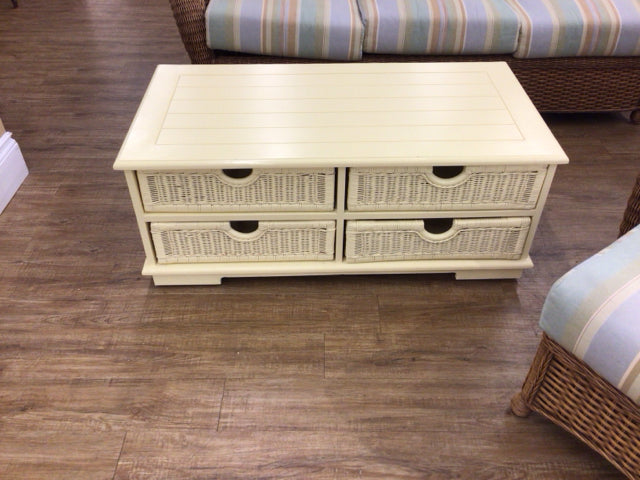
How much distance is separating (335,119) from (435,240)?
0.40m

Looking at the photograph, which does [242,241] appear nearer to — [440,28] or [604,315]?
[604,315]

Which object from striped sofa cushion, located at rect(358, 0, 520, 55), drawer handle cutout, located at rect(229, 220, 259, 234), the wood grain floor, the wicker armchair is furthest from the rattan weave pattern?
striped sofa cushion, located at rect(358, 0, 520, 55)

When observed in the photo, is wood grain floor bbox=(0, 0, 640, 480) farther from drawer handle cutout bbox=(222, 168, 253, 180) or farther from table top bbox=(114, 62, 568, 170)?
table top bbox=(114, 62, 568, 170)

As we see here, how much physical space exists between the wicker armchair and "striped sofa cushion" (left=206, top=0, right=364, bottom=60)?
4.25 feet

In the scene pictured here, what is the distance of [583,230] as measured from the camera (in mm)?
1716

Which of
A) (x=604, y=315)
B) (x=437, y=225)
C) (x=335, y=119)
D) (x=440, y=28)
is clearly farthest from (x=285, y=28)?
(x=604, y=315)

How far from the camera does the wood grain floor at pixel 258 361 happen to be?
116 cm

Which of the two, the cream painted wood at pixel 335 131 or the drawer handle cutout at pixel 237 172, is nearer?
the cream painted wood at pixel 335 131

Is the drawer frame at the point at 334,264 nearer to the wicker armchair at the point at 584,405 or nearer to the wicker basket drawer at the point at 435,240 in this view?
the wicker basket drawer at the point at 435,240

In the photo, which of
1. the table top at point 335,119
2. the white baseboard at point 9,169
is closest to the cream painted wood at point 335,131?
the table top at point 335,119

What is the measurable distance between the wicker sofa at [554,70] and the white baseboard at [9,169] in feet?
2.25

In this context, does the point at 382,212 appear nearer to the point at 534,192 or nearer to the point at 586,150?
the point at 534,192

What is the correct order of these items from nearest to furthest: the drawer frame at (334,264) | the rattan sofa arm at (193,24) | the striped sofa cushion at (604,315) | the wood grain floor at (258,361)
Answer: the striped sofa cushion at (604,315)
the wood grain floor at (258,361)
the drawer frame at (334,264)
the rattan sofa arm at (193,24)

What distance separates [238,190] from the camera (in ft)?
4.43
